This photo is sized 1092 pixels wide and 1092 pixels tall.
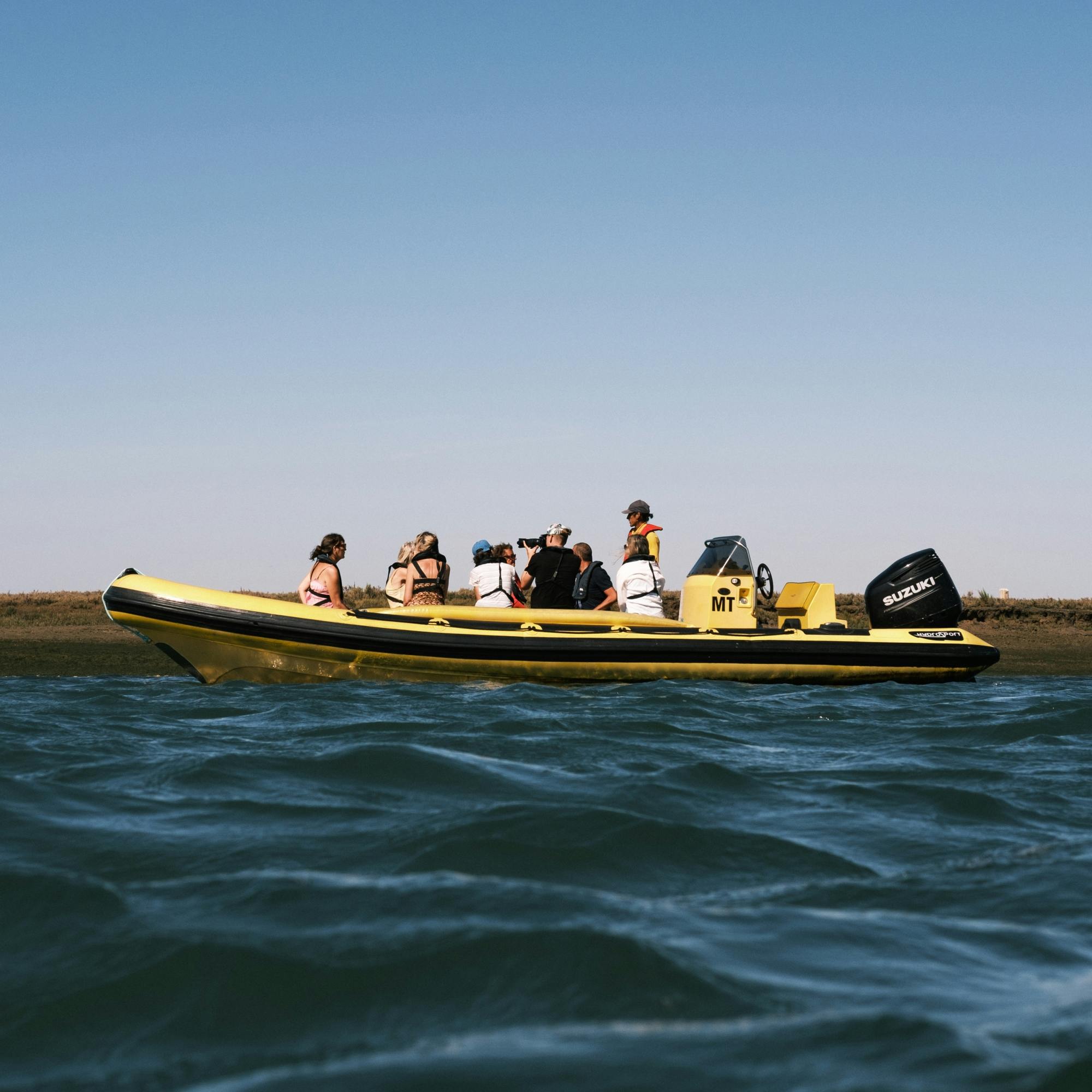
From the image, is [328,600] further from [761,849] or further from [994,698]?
[761,849]

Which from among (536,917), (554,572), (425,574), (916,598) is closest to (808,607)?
(916,598)

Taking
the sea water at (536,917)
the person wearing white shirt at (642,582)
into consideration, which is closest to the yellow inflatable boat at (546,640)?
the person wearing white shirt at (642,582)

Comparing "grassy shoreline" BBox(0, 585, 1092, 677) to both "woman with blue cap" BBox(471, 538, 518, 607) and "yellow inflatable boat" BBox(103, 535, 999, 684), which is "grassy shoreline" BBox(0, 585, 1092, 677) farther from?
"woman with blue cap" BBox(471, 538, 518, 607)

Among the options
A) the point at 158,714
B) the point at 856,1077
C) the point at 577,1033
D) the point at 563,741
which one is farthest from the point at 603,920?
the point at 158,714

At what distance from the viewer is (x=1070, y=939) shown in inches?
123

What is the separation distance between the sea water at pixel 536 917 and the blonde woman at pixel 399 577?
4.93 meters

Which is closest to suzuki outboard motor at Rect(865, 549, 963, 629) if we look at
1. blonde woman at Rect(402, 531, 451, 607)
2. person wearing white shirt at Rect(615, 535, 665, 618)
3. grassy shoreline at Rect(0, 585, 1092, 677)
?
grassy shoreline at Rect(0, 585, 1092, 677)

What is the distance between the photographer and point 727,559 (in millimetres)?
11664

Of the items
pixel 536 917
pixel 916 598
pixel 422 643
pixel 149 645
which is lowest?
pixel 536 917

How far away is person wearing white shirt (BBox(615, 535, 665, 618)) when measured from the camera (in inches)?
452

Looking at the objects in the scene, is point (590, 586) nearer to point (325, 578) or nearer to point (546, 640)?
point (546, 640)

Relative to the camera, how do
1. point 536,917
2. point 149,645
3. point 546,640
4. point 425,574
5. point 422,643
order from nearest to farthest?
1. point 536,917
2. point 422,643
3. point 546,640
4. point 425,574
5. point 149,645

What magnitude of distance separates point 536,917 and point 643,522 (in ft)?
27.8

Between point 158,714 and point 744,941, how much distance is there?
6.20 meters
